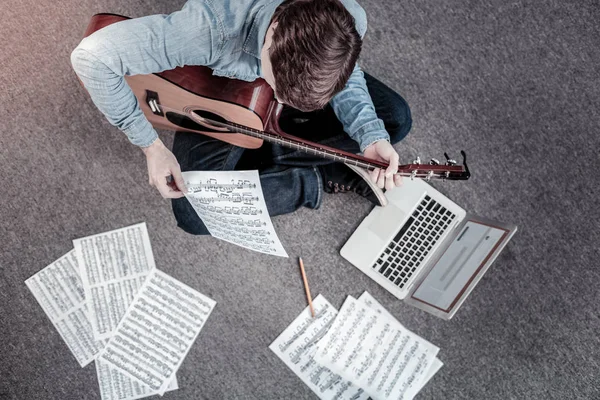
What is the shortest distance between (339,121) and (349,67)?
0.44 m

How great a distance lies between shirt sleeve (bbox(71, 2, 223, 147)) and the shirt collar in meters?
0.06

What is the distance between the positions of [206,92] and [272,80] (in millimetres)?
317

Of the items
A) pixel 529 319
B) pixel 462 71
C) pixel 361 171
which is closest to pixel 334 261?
pixel 361 171

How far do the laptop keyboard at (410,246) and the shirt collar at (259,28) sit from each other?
0.65m

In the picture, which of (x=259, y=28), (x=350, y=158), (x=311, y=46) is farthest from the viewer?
(x=350, y=158)

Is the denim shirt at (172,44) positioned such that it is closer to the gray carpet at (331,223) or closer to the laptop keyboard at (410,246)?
the gray carpet at (331,223)

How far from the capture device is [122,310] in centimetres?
131

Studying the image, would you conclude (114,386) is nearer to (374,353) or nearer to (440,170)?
(374,353)

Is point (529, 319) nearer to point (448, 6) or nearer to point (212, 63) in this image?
point (448, 6)

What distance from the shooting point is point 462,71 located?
1465 mm

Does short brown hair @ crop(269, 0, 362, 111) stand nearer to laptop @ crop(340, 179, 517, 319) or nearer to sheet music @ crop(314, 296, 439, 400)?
laptop @ crop(340, 179, 517, 319)

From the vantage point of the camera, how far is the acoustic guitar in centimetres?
104

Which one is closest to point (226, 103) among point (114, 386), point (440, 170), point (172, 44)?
point (172, 44)

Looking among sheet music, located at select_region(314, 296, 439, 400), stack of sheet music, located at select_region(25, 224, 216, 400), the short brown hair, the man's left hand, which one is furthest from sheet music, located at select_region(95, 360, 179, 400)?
the short brown hair
